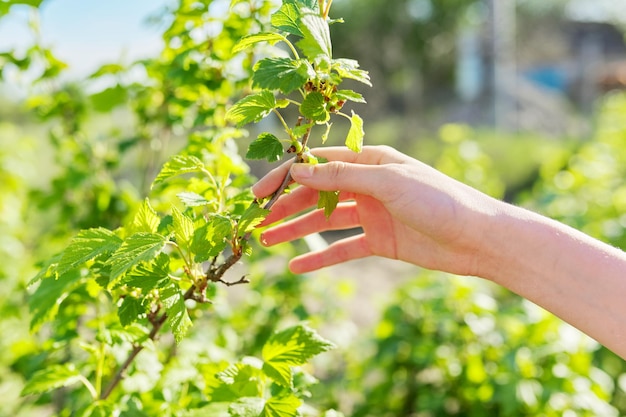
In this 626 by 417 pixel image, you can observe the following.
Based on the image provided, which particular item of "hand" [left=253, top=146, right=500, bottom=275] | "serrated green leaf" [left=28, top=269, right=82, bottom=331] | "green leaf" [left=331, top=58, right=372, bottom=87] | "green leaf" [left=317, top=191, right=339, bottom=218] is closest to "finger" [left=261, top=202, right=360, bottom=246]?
"hand" [left=253, top=146, right=500, bottom=275]

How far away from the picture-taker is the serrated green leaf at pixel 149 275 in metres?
0.92

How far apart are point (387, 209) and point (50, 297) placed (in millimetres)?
661

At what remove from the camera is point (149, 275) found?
0.93 metres

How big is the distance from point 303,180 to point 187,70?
0.58 m

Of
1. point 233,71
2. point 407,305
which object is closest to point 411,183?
point 233,71

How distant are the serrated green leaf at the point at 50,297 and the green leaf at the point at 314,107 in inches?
22.5

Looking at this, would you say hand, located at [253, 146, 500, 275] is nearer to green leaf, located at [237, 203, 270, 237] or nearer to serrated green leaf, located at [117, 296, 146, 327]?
green leaf, located at [237, 203, 270, 237]

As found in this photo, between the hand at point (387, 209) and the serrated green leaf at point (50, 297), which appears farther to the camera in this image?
the serrated green leaf at point (50, 297)

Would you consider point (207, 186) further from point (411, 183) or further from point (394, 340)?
point (394, 340)

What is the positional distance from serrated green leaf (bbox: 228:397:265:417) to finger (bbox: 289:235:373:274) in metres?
0.46

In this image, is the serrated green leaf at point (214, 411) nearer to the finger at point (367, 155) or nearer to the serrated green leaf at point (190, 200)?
the serrated green leaf at point (190, 200)

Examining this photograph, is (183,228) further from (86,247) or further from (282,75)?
(282,75)

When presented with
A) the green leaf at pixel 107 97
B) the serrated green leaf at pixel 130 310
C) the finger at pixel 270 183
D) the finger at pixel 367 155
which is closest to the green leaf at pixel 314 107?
the finger at pixel 270 183

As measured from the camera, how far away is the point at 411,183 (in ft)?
3.42
